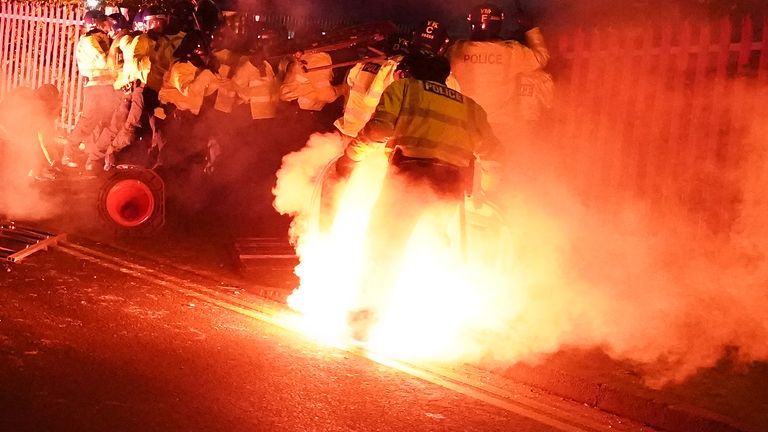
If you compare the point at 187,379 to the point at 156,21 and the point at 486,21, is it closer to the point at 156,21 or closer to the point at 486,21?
the point at 486,21

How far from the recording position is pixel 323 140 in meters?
9.01

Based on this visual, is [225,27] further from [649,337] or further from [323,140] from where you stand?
[649,337]

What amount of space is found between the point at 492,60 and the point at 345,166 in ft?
9.09

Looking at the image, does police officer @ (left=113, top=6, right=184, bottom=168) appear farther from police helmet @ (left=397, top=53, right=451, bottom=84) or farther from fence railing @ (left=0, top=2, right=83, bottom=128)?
police helmet @ (left=397, top=53, right=451, bottom=84)

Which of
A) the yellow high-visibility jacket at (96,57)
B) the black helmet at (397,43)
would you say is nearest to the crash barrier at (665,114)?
the black helmet at (397,43)

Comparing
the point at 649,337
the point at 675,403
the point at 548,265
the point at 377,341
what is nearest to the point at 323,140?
the point at 548,265

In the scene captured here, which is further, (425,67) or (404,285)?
(404,285)

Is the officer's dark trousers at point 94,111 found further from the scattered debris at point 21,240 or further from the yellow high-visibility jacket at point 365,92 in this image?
the yellow high-visibility jacket at point 365,92

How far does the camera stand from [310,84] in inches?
418

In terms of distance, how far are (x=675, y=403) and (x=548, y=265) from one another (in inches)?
137

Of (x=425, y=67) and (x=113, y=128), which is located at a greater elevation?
(x=113, y=128)

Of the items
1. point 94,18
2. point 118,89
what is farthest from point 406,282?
point 94,18

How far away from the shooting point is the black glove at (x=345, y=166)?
6598 mm

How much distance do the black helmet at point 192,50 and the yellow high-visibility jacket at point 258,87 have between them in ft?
1.81
